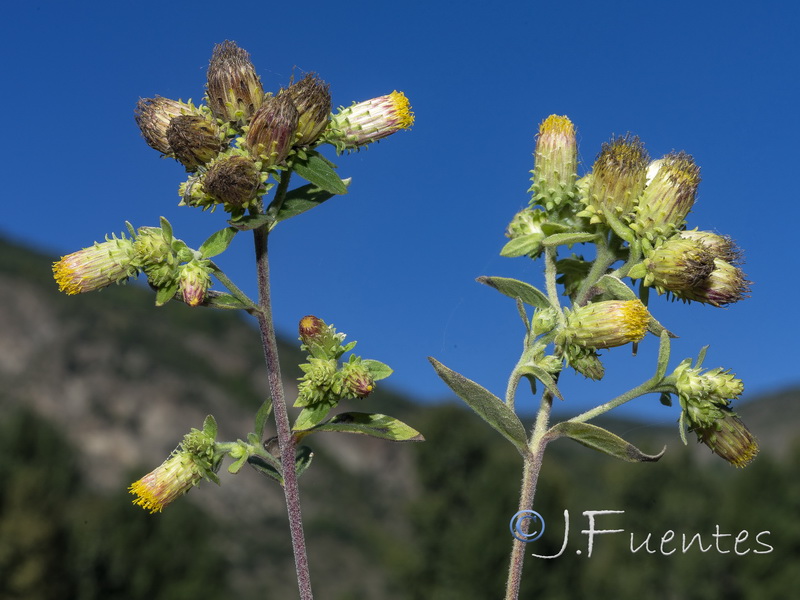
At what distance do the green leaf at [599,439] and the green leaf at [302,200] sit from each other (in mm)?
1517

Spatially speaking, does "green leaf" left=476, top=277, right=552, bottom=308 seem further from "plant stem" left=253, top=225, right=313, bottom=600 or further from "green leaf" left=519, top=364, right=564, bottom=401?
"plant stem" left=253, top=225, right=313, bottom=600

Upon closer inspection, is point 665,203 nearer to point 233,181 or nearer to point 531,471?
point 531,471

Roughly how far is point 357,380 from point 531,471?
920mm

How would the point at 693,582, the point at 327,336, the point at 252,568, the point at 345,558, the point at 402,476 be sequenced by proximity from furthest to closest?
the point at 402,476, the point at 345,558, the point at 252,568, the point at 693,582, the point at 327,336

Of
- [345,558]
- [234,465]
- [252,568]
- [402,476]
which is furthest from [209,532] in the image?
[234,465]

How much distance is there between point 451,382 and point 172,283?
4.55 ft

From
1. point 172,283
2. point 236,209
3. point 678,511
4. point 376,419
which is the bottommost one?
point 376,419

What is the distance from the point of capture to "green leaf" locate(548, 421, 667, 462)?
12.7ft

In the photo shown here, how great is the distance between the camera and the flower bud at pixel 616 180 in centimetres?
416

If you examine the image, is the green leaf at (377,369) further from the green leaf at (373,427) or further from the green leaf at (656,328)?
the green leaf at (656,328)

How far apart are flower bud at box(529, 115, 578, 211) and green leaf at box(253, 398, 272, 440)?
5.69 ft

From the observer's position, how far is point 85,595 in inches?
1826

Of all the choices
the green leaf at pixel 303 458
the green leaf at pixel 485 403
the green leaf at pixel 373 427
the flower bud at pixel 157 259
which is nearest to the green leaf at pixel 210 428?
the green leaf at pixel 303 458

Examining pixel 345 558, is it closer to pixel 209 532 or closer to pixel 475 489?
pixel 209 532
